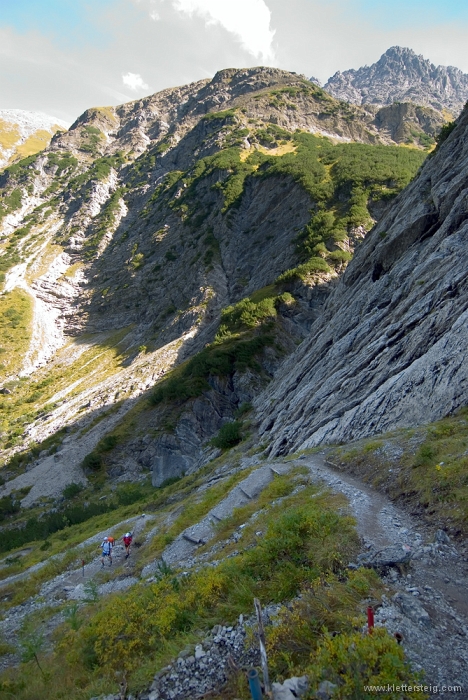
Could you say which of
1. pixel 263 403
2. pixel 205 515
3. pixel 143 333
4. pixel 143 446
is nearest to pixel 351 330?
pixel 263 403

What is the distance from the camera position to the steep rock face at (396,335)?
13922 millimetres

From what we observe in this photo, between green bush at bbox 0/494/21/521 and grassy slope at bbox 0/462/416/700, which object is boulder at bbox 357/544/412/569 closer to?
grassy slope at bbox 0/462/416/700

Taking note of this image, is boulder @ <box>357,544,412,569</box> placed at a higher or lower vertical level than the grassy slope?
lower

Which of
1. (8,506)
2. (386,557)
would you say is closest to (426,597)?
(386,557)

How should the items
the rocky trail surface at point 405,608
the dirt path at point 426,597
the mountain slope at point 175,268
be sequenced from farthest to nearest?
the mountain slope at point 175,268 < the rocky trail surface at point 405,608 < the dirt path at point 426,597

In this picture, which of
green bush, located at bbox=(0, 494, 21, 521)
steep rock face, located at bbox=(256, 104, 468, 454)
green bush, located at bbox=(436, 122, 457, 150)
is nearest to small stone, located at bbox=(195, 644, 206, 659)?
steep rock face, located at bbox=(256, 104, 468, 454)

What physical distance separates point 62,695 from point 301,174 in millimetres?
78446

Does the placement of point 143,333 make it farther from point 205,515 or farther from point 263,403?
point 205,515

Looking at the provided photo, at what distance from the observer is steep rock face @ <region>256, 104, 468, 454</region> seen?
45.7 ft

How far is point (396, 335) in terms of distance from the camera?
18.8 meters

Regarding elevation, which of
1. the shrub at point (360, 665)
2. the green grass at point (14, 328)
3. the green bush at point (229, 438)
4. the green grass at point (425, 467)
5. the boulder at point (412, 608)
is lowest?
the green bush at point (229, 438)

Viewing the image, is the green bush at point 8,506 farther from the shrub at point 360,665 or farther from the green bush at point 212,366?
the shrub at point 360,665

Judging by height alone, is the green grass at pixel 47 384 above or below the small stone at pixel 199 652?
A: above

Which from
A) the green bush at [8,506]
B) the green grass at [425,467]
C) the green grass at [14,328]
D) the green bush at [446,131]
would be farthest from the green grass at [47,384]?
the green bush at [446,131]
